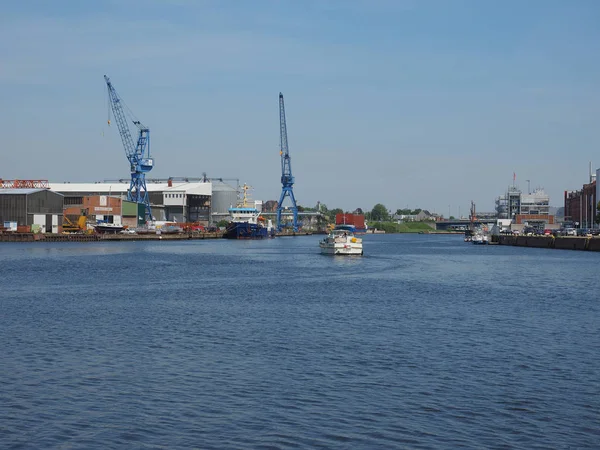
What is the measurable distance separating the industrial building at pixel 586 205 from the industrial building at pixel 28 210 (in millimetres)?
99402

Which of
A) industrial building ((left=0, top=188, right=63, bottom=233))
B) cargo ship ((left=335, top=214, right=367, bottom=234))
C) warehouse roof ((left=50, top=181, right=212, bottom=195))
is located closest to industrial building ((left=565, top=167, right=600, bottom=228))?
cargo ship ((left=335, top=214, right=367, bottom=234))

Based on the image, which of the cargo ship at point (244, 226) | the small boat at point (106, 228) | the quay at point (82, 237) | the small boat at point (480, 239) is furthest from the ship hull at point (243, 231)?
the small boat at point (480, 239)

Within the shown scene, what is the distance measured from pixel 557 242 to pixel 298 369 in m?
92.4

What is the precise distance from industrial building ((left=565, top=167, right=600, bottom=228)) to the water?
413 feet

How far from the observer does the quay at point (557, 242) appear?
93287mm

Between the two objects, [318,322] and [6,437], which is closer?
[6,437]

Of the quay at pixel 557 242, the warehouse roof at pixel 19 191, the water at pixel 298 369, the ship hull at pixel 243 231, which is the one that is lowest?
the water at pixel 298 369

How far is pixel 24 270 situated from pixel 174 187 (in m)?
110

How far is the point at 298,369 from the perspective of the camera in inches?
740

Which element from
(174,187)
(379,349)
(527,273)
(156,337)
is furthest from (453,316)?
(174,187)

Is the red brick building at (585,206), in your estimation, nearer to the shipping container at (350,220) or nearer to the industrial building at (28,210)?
the shipping container at (350,220)

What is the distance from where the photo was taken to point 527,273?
5469 centimetres

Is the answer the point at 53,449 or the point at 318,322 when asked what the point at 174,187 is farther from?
the point at 53,449

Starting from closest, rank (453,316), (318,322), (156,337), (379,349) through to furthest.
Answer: (379,349)
(156,337)
(318,322)
(453,316)
